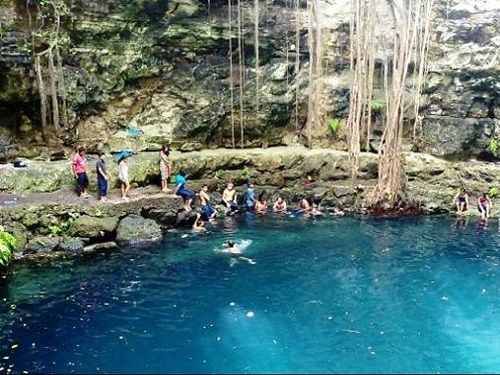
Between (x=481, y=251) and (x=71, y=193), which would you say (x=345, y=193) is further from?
(x=71, y=193)

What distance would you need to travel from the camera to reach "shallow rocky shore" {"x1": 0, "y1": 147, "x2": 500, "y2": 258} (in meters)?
11.7

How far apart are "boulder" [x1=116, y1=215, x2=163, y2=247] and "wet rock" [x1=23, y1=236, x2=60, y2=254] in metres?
1.36

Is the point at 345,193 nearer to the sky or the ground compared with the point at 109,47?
nearer to the ground

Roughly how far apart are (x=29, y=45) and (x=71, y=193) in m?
4.18

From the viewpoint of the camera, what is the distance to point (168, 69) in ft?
54.2

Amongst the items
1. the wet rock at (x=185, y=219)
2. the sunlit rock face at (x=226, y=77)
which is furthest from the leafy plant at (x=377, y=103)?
the wet rock at (x=185, y=219)

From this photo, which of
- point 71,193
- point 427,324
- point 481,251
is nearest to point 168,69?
point 71,193

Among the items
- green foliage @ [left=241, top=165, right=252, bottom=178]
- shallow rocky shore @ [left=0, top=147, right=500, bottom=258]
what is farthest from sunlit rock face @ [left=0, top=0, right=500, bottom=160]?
green foliage @ [left=241, top=165, right=252, bottom=178]

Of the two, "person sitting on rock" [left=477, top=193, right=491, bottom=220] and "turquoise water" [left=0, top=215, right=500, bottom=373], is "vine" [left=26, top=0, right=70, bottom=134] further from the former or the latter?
"person sitting on rock" [left=477, top=193, right=491, bottom=220]

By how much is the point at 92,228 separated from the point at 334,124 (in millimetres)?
8975

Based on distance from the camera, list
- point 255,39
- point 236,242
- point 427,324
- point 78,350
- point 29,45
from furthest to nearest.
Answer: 1. point 255,39
2. point 29,45
3. point 236,242
4. point 427,324
5. point 78,350

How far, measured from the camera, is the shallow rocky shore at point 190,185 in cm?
1172

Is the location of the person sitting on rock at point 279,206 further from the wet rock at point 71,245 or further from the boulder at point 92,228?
the wet rock at point 71,245

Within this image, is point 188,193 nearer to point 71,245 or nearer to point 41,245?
point 71,245
